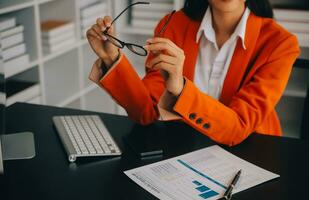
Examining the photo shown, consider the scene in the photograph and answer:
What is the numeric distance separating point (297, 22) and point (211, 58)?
3.68ft

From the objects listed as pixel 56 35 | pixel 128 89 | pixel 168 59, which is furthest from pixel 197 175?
pixel 56 35

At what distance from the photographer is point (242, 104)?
52.2 inches

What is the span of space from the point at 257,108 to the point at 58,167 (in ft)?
2.15

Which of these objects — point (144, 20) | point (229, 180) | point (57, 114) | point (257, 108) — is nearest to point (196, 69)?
point (257, 108)

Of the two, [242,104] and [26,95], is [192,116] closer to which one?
[242,104]

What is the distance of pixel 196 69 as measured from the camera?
1623mm

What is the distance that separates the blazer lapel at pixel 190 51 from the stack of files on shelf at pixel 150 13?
1288mm

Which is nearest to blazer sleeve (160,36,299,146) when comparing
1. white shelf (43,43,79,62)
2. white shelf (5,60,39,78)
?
white shelf (5,60,39,78)

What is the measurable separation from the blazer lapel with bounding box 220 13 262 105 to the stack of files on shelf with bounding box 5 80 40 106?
117 centimetres

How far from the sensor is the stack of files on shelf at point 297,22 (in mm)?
2465

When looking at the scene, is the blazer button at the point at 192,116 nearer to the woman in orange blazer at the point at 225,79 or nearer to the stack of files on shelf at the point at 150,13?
the woman in orange blazer at the point at 225,79

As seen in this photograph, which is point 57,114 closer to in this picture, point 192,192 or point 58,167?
point 58,167

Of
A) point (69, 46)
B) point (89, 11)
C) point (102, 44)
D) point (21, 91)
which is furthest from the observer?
point (89, 11)

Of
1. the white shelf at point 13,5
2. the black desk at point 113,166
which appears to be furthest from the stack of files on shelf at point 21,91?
the black desk at point 113,166
